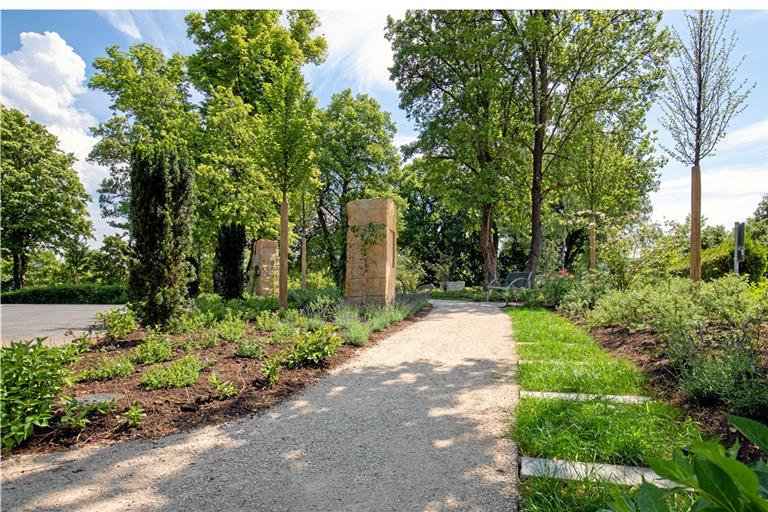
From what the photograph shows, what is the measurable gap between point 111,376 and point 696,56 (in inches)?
397

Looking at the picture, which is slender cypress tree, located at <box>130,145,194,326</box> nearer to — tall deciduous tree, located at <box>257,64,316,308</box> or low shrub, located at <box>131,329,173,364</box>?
low shrub, located at <box>131,329,173,364</box>

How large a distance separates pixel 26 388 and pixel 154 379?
3.18 feet

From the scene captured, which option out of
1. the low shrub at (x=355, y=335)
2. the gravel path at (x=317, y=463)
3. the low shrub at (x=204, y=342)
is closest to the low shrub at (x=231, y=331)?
the low shrub at (x=204, y=342)

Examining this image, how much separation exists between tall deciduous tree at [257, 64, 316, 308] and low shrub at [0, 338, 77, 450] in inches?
219

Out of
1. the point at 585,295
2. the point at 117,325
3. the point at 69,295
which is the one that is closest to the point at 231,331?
the point at 117,325

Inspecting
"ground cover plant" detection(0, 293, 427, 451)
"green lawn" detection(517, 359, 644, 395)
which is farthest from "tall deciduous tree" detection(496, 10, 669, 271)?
"ground cover plant" detection(0, 293, 427, 451)

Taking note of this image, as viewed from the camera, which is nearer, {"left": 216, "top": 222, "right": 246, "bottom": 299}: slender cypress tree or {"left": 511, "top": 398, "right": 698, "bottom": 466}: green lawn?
{"left": 511, "top": 398, "right": 698, "bottom": 466}: green lawn

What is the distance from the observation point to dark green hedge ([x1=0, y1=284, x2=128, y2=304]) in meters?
17.7

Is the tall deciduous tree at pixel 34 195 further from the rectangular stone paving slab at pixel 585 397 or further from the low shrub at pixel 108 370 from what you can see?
the rectangular stone paving slab at pixel 585 397

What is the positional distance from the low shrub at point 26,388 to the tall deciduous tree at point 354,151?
1574cm

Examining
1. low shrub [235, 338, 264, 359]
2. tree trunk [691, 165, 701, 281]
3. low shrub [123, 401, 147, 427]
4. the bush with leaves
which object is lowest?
low shrub [123, 401, 147, 427]

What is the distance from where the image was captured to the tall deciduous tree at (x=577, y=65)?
45.2 feet

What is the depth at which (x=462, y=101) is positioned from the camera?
632 inches

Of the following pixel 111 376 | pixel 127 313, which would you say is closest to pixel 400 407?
pixel 111 376
